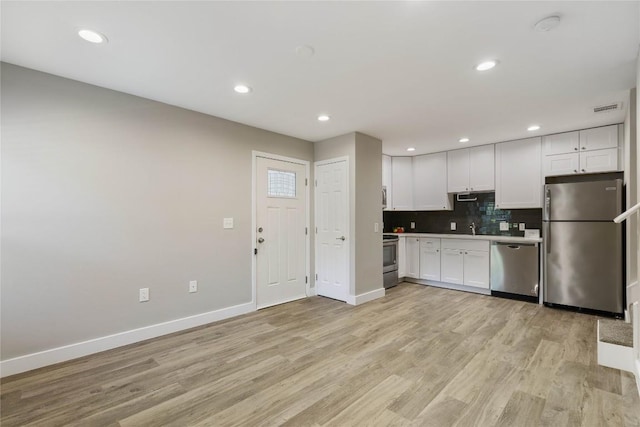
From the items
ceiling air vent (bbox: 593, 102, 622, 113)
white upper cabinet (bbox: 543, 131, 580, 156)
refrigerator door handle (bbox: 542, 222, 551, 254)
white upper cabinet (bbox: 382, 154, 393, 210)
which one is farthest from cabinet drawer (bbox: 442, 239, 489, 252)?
ceiling air vent (bbox: 593, 102, 622, 113)

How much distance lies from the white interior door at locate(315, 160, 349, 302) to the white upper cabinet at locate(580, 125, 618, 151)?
3251 mm

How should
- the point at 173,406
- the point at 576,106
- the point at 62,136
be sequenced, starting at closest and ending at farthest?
1. the point at 173,406
2. the point at 62,136
3. the point at 576,106

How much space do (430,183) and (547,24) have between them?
3777mm

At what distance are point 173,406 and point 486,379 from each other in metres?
2.26

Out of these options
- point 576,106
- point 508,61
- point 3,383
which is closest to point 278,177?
point 508,61

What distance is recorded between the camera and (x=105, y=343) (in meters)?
2.75

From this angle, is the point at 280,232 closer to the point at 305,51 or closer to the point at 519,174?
the point at 305,51

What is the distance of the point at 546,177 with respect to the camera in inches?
172

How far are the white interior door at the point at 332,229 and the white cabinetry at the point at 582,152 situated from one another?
3.00m

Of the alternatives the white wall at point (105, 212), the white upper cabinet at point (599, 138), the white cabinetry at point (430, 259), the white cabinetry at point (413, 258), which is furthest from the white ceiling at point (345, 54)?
the white cabinetry at point (413, 258)

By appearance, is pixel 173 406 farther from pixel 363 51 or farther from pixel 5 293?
pixel 363 51

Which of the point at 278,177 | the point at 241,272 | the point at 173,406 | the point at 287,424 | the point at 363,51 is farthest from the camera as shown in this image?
the point at 278,177

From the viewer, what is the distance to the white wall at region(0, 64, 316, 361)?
237 centimetres

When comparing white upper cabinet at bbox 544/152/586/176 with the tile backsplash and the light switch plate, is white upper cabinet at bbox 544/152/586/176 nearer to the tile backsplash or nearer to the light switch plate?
the tile backsplash
